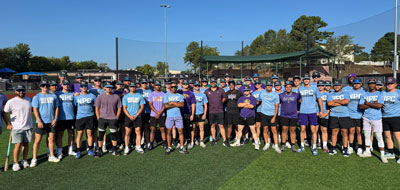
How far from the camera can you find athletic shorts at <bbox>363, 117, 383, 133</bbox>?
19.2 ft

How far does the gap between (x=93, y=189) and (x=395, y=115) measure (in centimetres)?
670

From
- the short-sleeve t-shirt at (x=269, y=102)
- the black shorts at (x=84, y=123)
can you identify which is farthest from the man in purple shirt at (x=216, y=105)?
the black shorts at (x=84, y=123)

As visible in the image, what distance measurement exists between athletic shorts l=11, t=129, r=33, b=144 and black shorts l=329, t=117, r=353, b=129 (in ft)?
23.9

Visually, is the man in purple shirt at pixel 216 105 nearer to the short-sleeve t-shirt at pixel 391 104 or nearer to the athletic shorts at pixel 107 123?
the athletic shorts at pixel 107 123

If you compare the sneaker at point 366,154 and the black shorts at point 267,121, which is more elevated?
the black shorts at point 267,121

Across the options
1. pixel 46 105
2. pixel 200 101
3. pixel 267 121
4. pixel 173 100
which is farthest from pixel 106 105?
pixel 267 121

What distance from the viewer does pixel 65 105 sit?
20.1ft

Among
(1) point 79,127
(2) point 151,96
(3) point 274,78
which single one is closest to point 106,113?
(1) point 79,127

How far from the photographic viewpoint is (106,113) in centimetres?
622

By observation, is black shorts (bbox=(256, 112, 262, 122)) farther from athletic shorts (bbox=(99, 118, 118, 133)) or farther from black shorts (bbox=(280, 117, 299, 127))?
athletic shorts (bbox=(99, 118, 118, 133))

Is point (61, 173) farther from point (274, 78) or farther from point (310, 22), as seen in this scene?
point (310, 22)

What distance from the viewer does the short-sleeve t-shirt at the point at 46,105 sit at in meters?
5.68

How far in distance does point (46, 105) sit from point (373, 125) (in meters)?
7.85

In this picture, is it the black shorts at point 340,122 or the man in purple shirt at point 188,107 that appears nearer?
the black shorts at point 340,122
